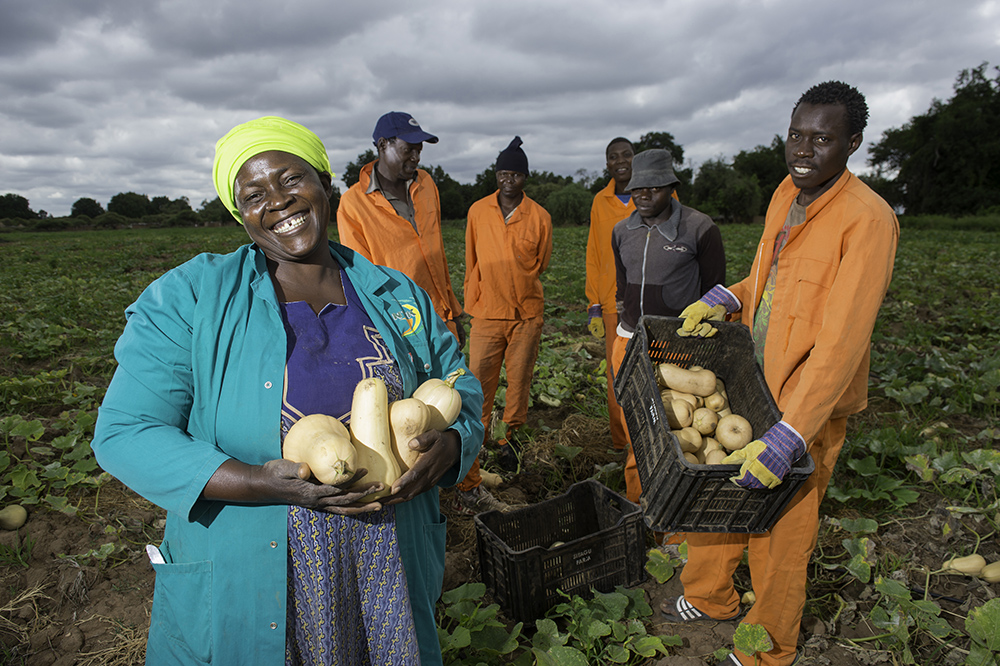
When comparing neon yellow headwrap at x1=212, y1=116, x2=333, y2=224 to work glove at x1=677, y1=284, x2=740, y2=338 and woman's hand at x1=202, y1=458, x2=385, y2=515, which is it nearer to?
woman's hand at x1=202, y1=458, x2=385, y2=515

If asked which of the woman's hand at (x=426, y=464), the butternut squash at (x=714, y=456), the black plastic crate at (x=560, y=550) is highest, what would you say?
the woman's hand at (x=426, y=464)

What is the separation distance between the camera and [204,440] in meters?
1.28

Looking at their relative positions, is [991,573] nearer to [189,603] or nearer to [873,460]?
[873,460]

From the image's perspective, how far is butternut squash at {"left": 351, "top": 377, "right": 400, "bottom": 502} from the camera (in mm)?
1266

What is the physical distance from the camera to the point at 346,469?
1142 mm

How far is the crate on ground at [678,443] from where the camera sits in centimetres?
195

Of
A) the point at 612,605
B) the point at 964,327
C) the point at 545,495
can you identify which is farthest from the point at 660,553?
the point at 964,327

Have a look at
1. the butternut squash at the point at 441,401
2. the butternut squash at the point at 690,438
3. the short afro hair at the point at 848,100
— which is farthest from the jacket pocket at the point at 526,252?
the butternut squash at the point at 441,401

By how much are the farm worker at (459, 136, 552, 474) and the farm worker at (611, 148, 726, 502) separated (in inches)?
38.1

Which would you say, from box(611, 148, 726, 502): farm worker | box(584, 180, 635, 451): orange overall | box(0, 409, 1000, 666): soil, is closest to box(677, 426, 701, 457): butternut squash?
box(0, 409, 1000, 666): soil

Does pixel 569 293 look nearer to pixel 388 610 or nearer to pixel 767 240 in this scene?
pixel 767 240

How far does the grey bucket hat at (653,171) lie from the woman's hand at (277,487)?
8.49ft

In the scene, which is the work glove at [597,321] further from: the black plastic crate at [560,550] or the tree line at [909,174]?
the tree line at [909,174]

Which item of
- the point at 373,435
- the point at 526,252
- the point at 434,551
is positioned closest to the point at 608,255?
the point at 526,252
